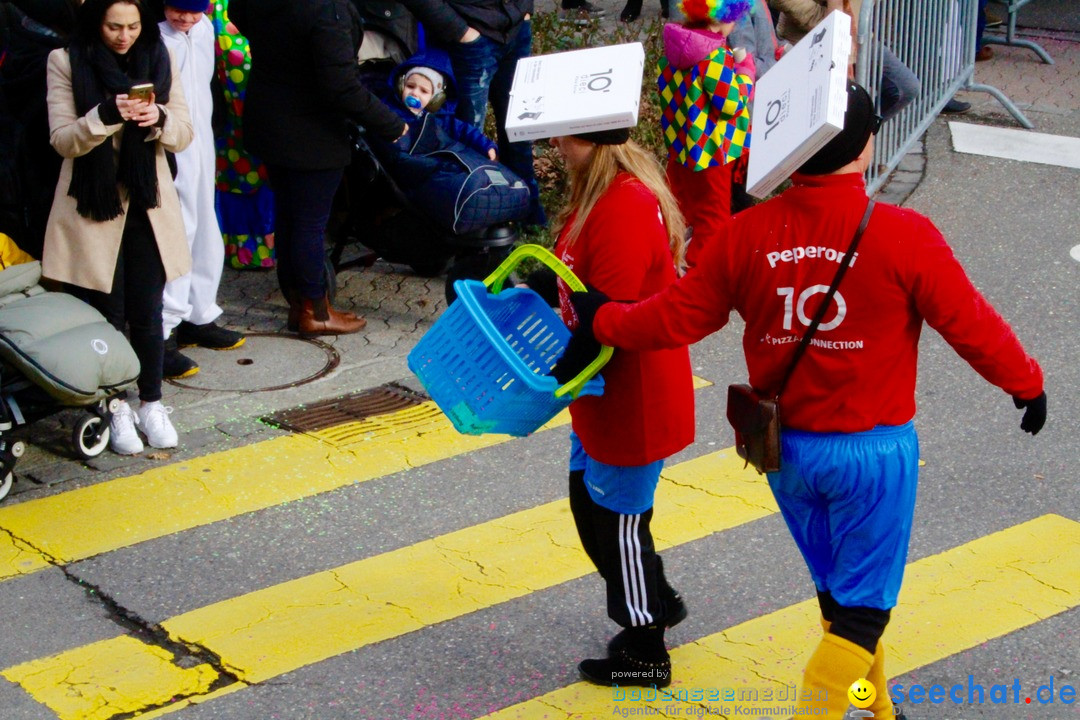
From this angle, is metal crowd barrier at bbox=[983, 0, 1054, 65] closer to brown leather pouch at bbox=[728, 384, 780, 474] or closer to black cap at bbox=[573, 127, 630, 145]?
black cap at bbox=[573, 127, 630, 145]

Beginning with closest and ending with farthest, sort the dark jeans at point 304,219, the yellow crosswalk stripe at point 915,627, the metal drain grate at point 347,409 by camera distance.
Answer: the yellow crosswalk stripe at point 915,627 < the metal drain grate at point 347,409 < the dark jeans at point 304,219

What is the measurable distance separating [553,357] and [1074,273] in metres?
4.81

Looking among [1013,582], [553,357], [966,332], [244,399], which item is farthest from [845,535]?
[244,399]

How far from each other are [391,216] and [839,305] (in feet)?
14.4

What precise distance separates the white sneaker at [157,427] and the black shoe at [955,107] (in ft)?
24.2

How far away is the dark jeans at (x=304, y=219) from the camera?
270 inches

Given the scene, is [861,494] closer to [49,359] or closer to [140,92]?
[49,359]

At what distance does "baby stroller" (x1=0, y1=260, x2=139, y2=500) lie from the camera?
5328 millimetres

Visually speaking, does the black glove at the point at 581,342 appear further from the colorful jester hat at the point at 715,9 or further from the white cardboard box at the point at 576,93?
the colorful jester hat at the point at 715,9

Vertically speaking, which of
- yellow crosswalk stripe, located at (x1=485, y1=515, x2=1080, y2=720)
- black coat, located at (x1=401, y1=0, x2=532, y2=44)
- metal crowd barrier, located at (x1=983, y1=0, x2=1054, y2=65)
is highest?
black coat, located at (x1=401, y1=0, x2=532, y2=44)

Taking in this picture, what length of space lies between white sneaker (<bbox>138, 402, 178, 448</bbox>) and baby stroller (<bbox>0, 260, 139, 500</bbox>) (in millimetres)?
196

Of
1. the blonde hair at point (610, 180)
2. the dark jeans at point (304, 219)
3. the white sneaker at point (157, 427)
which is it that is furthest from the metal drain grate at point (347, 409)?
the blonde hair at point (610, 180)

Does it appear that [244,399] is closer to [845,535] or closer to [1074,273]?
[845,535]

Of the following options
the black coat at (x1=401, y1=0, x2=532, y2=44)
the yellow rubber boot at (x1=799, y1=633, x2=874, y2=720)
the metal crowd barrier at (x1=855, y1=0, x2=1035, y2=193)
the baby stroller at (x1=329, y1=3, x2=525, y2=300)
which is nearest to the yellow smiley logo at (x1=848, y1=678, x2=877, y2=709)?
the yellow rubber boot at (x1=799, y1=633, x2=874, y2=720)
